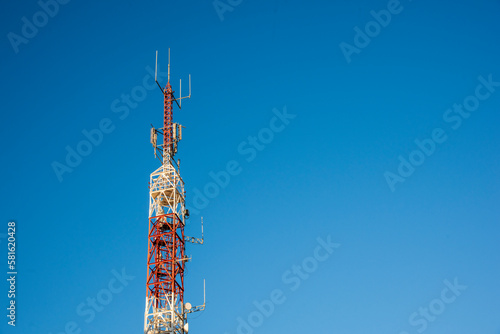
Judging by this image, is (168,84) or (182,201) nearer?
(182,201)

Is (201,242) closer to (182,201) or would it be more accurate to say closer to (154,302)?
(182,201)

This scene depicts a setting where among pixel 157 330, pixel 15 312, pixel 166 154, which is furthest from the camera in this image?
pixel 166 154

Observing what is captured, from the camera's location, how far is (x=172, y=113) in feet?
295

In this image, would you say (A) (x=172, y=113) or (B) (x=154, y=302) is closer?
(B) (x=154, y=302)

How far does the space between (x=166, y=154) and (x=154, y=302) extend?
1911 centimetres

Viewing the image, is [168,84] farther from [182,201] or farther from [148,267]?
[148,267]

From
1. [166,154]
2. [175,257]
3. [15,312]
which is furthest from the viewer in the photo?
[166,154]

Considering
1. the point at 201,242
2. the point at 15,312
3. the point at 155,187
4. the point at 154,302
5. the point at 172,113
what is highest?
the point at 172,113

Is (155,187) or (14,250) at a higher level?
(155,187)

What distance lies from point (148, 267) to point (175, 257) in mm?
3285

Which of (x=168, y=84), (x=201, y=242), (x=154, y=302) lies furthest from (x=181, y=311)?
(x=168, y=84)

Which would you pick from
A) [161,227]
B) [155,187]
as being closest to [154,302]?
[161,227]

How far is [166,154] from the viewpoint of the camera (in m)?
87.2

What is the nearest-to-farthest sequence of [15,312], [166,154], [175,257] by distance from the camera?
[15,312]
[175,257]
[166,154]
